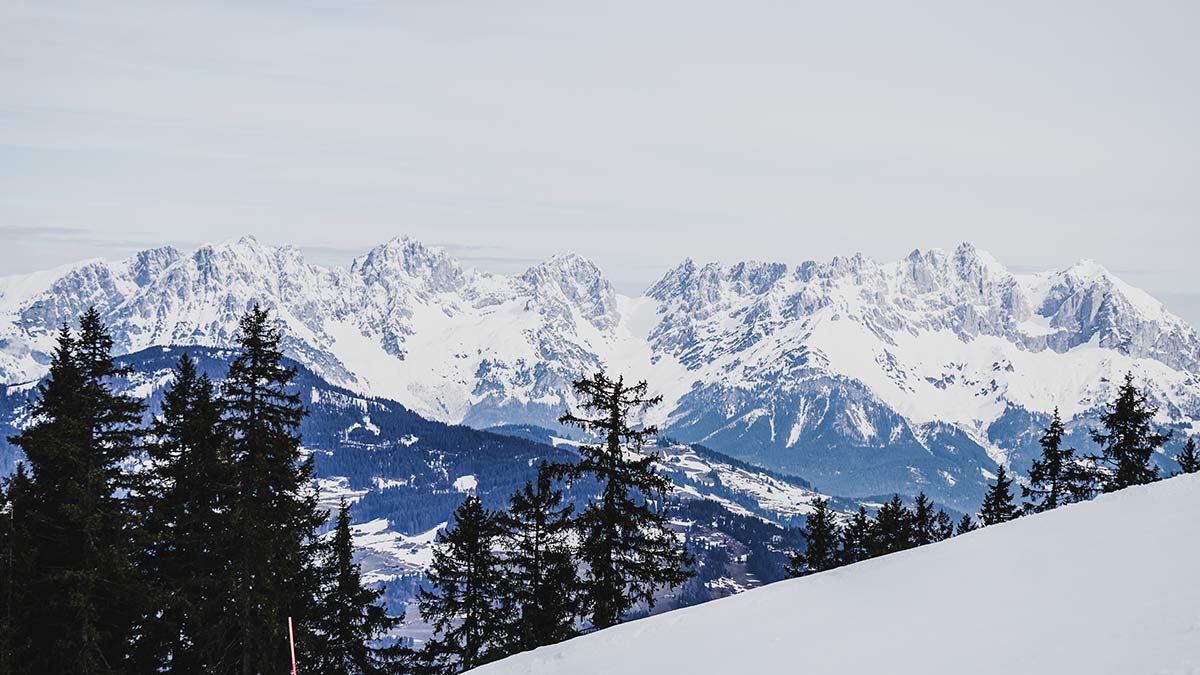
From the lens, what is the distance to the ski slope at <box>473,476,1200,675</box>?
15195 millimetres

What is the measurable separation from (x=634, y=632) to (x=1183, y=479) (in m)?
15.0

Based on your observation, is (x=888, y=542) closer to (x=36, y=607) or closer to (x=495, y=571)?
(x=495, y=571)

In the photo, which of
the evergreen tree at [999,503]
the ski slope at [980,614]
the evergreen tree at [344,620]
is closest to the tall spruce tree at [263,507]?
the evergreen tree at [344,620]

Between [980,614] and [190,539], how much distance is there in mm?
20602

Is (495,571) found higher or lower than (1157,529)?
lower

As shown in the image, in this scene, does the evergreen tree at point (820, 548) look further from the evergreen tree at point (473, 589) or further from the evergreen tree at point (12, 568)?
the evergreen tree at point (12, 568)

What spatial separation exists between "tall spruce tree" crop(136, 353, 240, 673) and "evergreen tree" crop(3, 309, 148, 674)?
0.96 meters

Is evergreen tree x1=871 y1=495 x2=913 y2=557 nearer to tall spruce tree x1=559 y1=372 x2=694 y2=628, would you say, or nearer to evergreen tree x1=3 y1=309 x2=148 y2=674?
tall spruce tree x1=559 y1=372 x2=694 y2=628

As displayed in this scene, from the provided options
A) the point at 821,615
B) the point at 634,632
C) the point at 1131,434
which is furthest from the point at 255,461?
the point at 1131,434

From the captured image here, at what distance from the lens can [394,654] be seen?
36.3 m

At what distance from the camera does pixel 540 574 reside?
32.8 m

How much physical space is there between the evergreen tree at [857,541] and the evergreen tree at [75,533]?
1431 inches

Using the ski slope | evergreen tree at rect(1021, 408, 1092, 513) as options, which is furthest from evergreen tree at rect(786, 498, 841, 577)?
the ski slope

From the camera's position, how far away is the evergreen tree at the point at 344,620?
3225 cm
